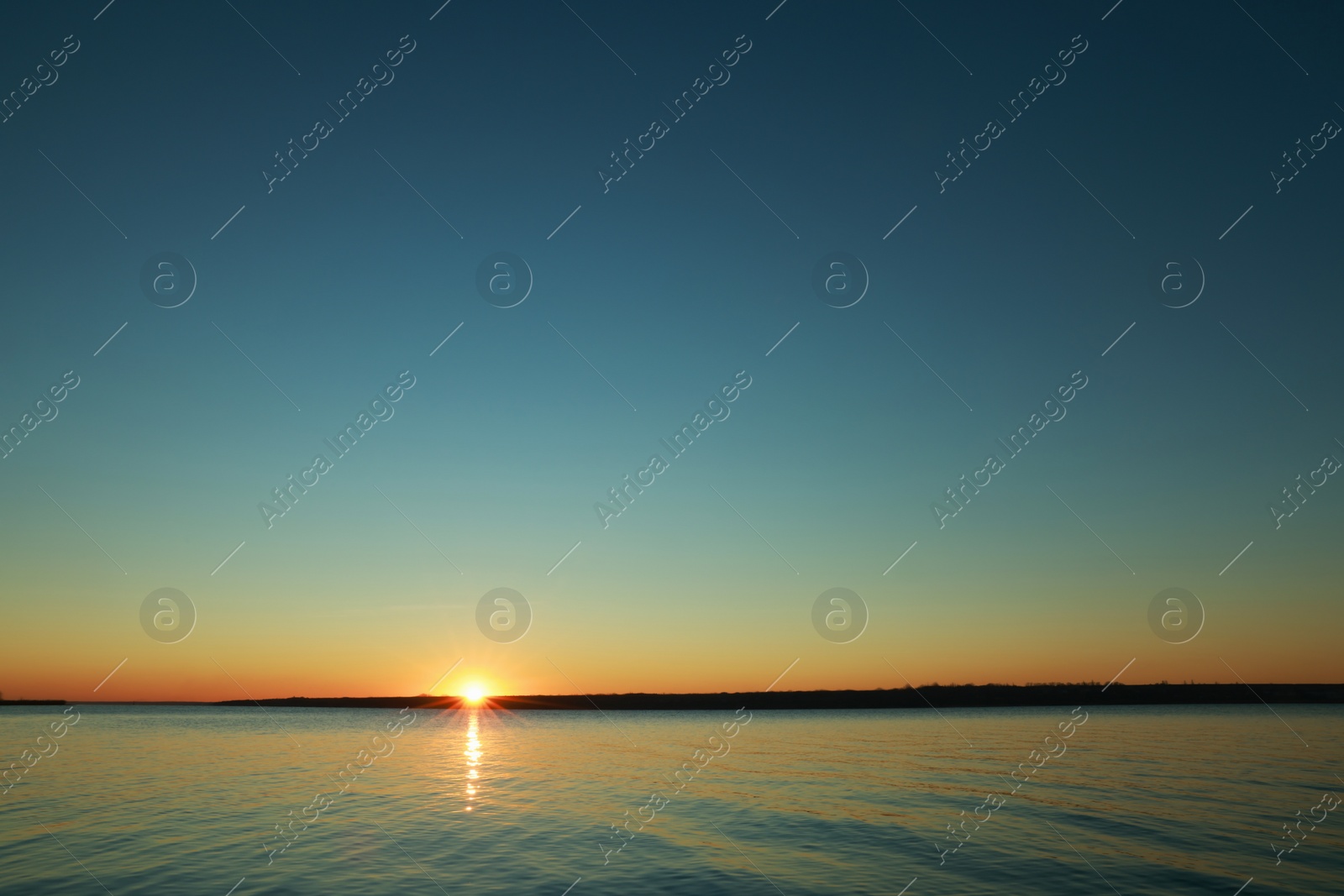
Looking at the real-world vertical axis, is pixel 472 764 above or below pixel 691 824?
above

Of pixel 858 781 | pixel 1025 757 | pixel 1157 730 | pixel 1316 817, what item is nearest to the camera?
pixel 1316 817

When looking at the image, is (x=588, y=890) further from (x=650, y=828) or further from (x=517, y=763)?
(x=517, y=763)

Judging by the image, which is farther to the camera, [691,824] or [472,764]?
[472,764]

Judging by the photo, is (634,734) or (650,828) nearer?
(650,828)

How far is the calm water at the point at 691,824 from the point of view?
19.6 m

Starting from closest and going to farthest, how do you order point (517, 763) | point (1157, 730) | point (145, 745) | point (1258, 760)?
point (1258, 760) < point (517, 763) < point (145, 745) < point (1157, 730)

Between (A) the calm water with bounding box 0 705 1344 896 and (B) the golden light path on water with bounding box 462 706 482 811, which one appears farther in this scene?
(B) the golden light path on water with bounding box 462 706 482 811

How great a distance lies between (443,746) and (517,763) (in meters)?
19.2

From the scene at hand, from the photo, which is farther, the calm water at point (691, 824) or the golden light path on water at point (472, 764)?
the golden light path on water at point (472, 764)

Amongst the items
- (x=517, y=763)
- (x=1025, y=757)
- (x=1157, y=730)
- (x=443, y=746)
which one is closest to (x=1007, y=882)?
(x=1025, y=757)

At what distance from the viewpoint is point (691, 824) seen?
1076 inches

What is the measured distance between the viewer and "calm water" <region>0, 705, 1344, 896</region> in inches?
771

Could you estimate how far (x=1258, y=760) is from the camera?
42.6 m

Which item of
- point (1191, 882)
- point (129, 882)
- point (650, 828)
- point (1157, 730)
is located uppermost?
point (129, 882)
